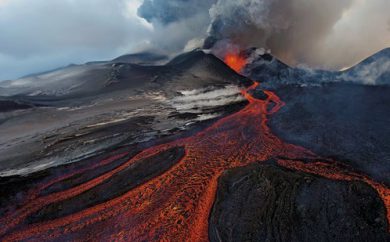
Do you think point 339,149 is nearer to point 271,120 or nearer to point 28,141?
point 271,120

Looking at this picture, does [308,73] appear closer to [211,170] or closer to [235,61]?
[235,61]

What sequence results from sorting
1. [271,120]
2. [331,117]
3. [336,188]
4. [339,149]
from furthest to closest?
[271,120] → [331,117] → [339,149] → [336,188]

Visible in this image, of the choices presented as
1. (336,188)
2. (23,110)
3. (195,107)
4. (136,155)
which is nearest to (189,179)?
(136,155)

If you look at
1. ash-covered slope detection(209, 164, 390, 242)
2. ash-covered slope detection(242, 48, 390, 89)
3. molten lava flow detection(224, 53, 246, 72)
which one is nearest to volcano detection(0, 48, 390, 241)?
ash-covered slope detection(209, 164, 390, 242)

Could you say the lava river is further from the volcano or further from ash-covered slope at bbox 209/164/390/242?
ash-covered slope at bbox 209/164/390/242

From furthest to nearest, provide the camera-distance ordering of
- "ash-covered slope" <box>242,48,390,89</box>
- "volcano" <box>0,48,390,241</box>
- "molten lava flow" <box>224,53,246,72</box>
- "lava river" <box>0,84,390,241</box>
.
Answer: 1. "molten lava flow" <box>224,53,246,72</box>
2. "ash-covered slope" <box>242,48,390,89</box>
3. "lava river" <box>0,84,390,241</box>
4. "volcano" <box>0,48,390,241</box>

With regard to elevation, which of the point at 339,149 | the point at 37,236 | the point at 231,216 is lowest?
the point at 37,236
